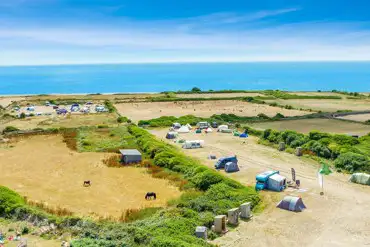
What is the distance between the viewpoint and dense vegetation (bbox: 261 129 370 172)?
33.2 m

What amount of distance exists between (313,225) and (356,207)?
183 inches

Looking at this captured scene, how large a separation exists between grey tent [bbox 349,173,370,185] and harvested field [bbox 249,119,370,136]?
78.3 feet

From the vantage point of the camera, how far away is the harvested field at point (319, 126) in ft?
178

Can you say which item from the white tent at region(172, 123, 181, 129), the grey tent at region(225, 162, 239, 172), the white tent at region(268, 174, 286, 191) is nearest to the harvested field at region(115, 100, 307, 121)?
the white tent at region(172, 123, 181, 129)

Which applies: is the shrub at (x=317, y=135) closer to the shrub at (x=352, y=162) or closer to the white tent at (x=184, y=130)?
the shrub at (x=352, y=162)

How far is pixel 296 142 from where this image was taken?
4225 centimetres

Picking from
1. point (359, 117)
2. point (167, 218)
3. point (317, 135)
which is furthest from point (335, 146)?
point (359, 117)

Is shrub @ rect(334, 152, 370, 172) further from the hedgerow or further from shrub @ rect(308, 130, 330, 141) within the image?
the hedgerow

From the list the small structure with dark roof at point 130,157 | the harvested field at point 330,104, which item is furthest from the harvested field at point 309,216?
the harvested field at point 330,104

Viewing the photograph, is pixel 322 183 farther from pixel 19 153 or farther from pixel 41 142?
pixel 41 142

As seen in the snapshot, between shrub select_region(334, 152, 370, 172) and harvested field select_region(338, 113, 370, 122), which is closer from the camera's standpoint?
shrub select_region(334, 152, 370, 172)

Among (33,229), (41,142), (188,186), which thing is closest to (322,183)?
(188,186)

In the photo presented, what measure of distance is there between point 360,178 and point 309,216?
352 inches

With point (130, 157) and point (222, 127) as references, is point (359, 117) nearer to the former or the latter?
point (222, 127)
